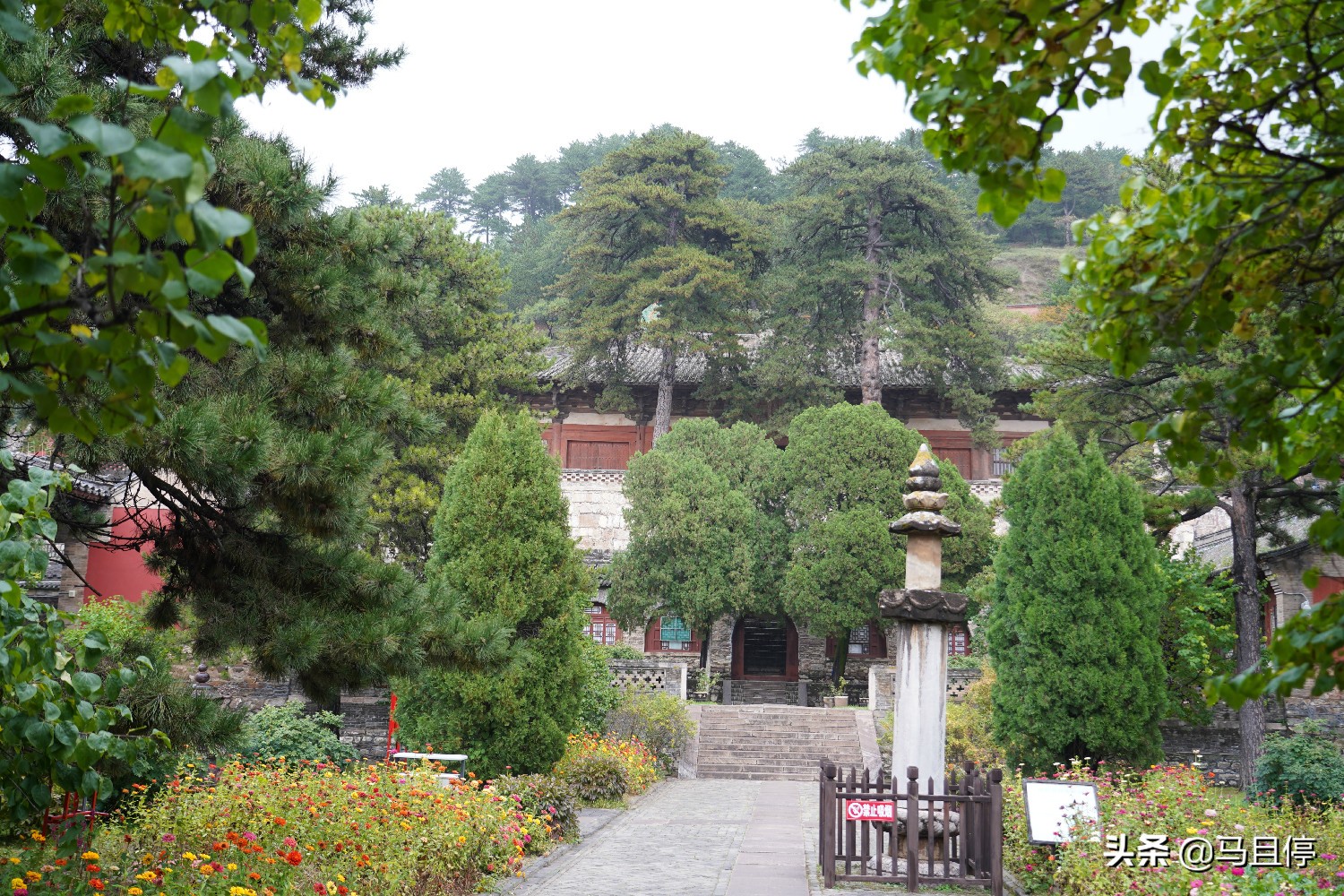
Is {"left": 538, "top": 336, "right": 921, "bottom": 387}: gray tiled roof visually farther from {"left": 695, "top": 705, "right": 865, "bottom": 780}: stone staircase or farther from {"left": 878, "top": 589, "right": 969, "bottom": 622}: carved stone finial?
{"left": 878, "top": 589, "right": 969, "bottom": 622}: carved stone finial

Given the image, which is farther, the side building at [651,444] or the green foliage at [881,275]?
the green foliage at [881,275]

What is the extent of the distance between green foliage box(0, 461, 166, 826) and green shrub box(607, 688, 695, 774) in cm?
1580

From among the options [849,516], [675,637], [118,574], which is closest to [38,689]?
[118,574]

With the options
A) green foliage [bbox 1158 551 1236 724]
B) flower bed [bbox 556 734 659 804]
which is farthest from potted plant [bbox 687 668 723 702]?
green foliage [bbox 1158 551 1236 724]

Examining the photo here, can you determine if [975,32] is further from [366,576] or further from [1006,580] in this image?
[1006,580]

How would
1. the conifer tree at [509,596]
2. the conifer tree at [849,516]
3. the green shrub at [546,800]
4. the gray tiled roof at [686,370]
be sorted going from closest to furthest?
the green shrub at [546,800]
the conifer tree at [509,596]
the conifer tree at [849,516]
the gray tiled roof at [686,370]

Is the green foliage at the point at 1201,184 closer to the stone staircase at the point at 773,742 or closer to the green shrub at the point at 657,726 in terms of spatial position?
the green shrub at the point at 657,726

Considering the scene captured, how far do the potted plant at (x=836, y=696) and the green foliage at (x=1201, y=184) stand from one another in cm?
2099

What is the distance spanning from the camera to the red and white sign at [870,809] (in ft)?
32.1

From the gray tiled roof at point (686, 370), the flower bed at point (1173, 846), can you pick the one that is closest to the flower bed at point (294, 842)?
the flower bed at point (1173, 846)

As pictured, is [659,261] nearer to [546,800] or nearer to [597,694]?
[597,694]

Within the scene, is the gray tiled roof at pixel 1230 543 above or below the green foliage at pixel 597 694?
above

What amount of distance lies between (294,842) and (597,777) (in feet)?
26.8

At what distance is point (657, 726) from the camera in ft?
66.3
